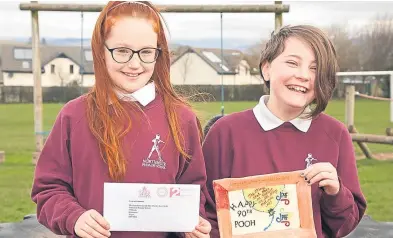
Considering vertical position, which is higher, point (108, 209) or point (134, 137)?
point (134, 137)

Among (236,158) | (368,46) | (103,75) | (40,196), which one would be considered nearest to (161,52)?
(103,75)

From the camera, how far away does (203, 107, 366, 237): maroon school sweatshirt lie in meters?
2.13

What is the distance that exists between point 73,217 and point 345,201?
909mm

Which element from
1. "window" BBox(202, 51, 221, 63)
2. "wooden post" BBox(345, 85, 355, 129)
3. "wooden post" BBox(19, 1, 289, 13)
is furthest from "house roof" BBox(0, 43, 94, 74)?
"wooden post" BBox(19, 1, 289, 13)

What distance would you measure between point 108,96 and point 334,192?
2.70 feet

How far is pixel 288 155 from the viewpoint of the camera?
213 centimetres

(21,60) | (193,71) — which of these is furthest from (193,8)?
(21,60)

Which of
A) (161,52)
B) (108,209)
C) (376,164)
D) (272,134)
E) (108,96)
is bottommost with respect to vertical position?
(376,164)

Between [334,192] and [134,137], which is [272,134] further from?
[134,137]

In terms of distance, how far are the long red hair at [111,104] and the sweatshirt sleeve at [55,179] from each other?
11cm

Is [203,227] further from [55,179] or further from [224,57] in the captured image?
[224,57]

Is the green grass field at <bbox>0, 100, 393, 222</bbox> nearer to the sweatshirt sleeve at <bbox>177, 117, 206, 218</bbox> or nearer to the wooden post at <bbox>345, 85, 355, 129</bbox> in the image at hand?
the sweatshirt sleeve at <bbox>177, 117, 206, 218</bbox>

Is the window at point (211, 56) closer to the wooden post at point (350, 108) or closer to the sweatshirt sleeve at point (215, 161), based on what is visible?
the wooden post at point (350, 108)

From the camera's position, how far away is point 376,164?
33.9 ft
